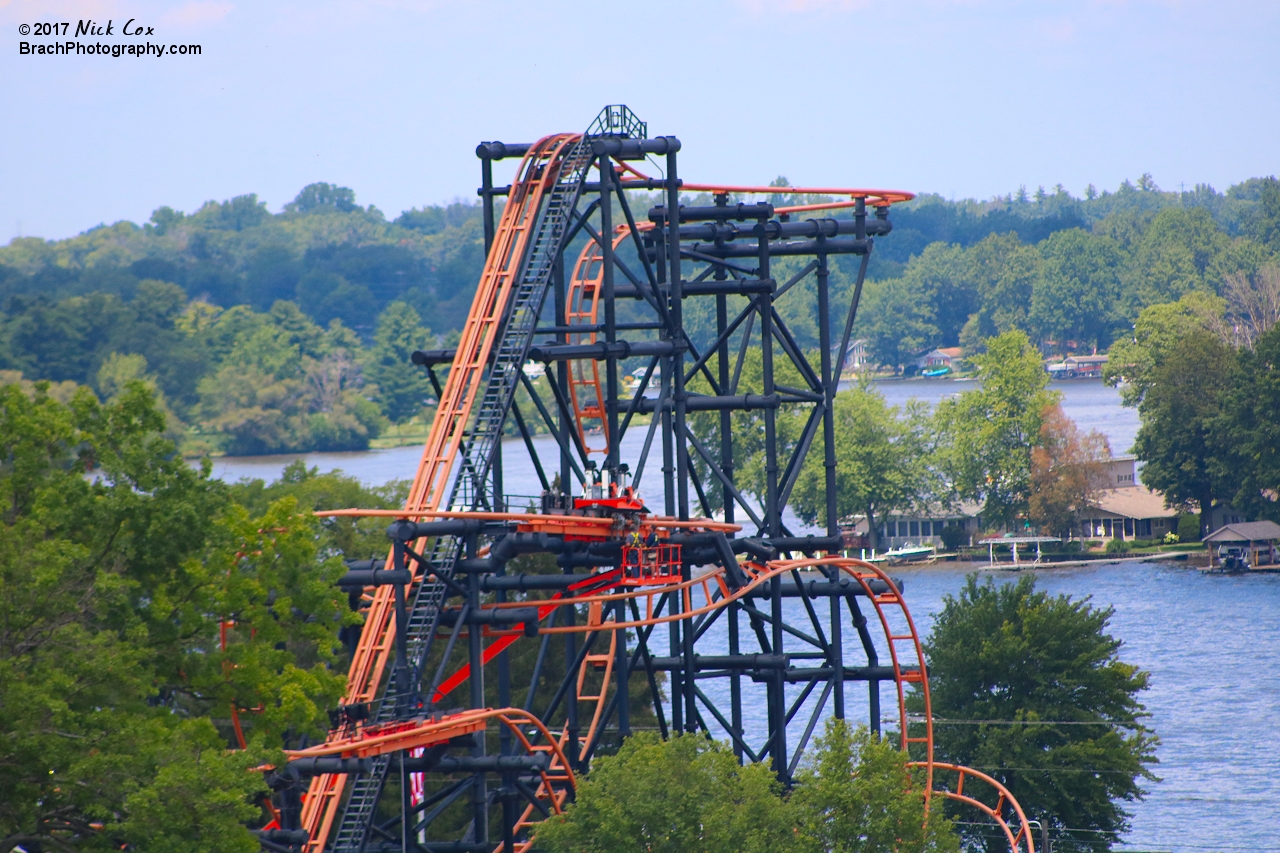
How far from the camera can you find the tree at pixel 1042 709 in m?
48.2

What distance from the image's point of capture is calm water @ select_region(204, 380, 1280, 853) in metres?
58.4

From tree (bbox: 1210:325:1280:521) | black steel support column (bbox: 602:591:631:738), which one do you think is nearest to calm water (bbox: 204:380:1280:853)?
tree (bbox: 1210:325:1280:521)

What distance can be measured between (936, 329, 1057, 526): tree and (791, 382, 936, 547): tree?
170 centimetres

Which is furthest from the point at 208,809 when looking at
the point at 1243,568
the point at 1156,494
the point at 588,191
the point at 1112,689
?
the point at 1156,494

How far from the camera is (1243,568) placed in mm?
108000

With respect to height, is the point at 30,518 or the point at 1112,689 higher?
the point at 30,518

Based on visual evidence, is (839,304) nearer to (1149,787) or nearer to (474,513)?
(1149,787)

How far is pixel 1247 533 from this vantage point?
4299 inches

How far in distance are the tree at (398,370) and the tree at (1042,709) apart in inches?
3933

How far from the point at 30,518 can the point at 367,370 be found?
432ft

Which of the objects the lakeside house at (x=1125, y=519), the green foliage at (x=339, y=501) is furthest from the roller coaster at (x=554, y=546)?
the lakeside house at (x=1125, y=519)

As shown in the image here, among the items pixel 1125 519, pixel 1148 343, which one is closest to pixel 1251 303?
pixel 1148 343

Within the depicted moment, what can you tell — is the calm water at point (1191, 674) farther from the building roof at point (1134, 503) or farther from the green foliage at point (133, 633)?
the green foliage at point (133, 633)

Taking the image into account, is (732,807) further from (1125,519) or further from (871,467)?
(1125,519)
